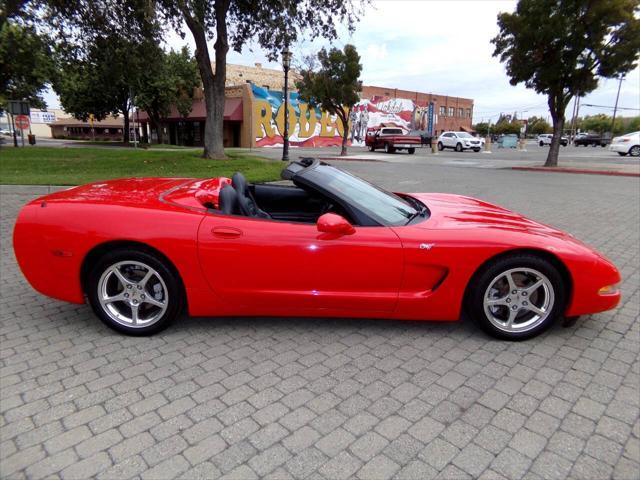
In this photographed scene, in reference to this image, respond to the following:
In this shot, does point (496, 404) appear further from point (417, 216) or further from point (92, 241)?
point (92, 241)

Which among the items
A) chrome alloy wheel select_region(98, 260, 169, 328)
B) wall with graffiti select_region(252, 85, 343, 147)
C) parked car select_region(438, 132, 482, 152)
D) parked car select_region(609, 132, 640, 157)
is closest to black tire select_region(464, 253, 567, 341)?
chrome alloy wheel select_region(98, 260, 169, 328)

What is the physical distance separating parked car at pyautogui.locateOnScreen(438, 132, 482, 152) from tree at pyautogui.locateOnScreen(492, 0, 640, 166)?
17.0 meters

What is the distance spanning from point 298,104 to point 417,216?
129ft

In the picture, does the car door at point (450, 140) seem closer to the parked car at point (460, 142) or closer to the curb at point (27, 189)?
the parked car at point (460, 142)

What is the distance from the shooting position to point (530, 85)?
60.4 ft

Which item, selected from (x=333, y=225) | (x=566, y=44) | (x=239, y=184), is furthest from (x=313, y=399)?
(x=566, y=44)

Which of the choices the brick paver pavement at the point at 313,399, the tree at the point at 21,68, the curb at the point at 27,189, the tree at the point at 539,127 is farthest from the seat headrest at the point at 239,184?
the tree at the point at 539,127

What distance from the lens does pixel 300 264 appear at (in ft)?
9.53

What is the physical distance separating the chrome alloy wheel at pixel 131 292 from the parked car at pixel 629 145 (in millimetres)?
32481

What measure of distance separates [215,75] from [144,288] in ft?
46.1

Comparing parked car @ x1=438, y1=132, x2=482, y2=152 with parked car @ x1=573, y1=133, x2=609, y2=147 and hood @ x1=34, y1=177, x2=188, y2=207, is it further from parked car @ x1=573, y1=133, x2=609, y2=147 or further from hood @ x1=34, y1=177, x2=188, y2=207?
hood @ x1=34, y1=177, x2=188, y2=207

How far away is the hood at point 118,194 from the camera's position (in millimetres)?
3145

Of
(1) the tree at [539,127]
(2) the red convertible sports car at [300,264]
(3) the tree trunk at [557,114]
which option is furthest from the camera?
(1) the tree at [539,127]

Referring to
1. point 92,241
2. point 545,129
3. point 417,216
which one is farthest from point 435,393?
point 545,129
